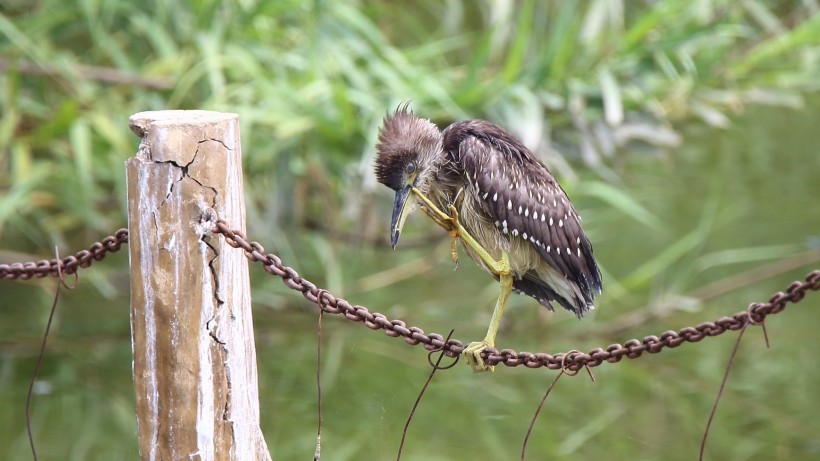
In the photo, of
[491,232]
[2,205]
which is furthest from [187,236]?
[2,205]

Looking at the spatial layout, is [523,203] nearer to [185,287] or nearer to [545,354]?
[545,354]

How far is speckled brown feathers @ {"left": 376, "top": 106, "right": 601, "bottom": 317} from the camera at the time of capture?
2898 mm

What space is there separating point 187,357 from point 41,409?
11.3 ft

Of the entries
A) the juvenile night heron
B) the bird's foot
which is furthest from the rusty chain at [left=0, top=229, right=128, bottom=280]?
the bird's foot

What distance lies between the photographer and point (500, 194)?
288cm

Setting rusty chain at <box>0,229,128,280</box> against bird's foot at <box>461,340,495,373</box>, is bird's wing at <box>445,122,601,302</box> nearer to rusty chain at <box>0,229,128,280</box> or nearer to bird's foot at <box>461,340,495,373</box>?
bird's foot at <box>461,340,495,373</box>

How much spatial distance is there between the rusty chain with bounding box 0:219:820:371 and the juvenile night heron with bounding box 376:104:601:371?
1.21ft

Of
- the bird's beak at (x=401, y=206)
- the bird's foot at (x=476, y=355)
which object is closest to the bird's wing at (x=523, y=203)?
the bird's beak at (x=401, y=206)

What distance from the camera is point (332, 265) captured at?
6.22m

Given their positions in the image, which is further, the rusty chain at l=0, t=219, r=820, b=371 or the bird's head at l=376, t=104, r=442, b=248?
the bird's head at l=376, t=104, r=442, b=248

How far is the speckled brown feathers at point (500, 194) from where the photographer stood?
2898 mm

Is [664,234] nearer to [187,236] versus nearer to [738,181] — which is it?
[738,181]

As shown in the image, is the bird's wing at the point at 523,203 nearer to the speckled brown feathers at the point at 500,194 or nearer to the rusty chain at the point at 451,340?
the speckled brown feathers at the point at 500,194

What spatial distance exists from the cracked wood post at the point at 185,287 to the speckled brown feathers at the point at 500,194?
69 cm
